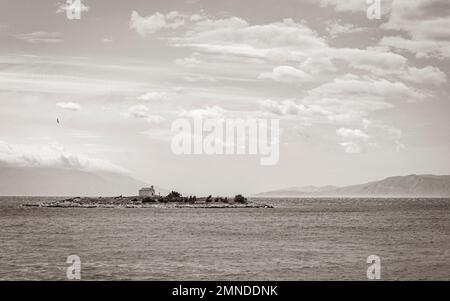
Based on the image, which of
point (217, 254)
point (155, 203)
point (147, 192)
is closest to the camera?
point (217, 254)

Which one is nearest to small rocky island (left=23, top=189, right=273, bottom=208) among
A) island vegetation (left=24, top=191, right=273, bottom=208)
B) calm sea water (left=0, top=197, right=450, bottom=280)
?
island vegetation (left=24, top=191, right=273, bottom=208)

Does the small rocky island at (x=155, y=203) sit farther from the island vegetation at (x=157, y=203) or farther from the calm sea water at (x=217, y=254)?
the calm sea water at (x=217, y=254)

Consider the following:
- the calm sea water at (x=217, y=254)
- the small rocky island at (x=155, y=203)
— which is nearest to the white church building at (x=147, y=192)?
the small rocky island at (x=155, y=203)

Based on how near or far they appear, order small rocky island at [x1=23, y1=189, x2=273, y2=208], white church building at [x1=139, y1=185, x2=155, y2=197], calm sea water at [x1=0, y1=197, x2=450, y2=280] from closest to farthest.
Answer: calm sea water at [x1=0, y1=197, x2=450, y2=280] < small rocky island at [x1=23, y1=189, x2=273, y2=208] < white church building at [x1=139, y1=185, x2=155, y2=197]

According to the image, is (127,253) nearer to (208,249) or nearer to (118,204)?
(208,249)

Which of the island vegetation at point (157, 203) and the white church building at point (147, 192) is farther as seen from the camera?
the white church building at point (147, 192)

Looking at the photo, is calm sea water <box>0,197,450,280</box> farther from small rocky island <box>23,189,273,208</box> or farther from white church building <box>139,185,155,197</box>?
white church building <box>139,185,155,197</box>

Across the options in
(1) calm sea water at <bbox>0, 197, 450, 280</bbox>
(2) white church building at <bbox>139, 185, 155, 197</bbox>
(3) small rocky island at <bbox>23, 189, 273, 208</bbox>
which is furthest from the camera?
(2) white church building at <bbox>139, 185, 155, 197</bbox>

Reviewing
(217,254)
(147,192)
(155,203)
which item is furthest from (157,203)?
(217,254)

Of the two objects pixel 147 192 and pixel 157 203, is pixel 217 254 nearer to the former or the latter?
A: pixel 157 203
